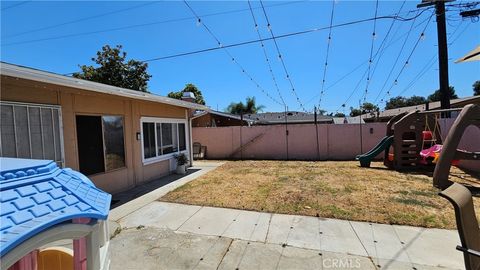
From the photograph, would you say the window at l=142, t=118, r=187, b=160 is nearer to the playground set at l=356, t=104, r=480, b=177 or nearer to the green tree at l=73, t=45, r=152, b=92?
the playground set at l=356, t=104, r=480, b=177

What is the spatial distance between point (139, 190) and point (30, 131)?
3.11 m

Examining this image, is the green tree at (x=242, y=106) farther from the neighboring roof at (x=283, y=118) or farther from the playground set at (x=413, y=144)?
the playground set at (x=413, y=144)

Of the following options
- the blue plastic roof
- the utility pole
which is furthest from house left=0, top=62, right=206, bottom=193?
the utility pole

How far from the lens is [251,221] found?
461cm

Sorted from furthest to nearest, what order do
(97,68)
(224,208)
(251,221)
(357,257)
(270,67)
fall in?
(97,68) < (270,67) < (224,208) < (251,221) < (357,257)

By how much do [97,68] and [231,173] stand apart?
1865 cm

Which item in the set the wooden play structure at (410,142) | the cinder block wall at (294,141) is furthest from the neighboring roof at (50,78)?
the wooden play structure at (410,142)

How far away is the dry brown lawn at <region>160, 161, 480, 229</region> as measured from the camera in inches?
188

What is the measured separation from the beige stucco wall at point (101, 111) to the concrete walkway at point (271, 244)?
2107 millimetres

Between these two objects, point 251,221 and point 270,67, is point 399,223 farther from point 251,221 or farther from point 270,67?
point 270,67

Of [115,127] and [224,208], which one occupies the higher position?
[115,127]

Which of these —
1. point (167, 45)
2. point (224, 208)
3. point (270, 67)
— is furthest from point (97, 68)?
point (224, 208)

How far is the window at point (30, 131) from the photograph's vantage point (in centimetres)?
433

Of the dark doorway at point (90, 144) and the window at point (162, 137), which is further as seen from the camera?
the window at point (162, 137)
